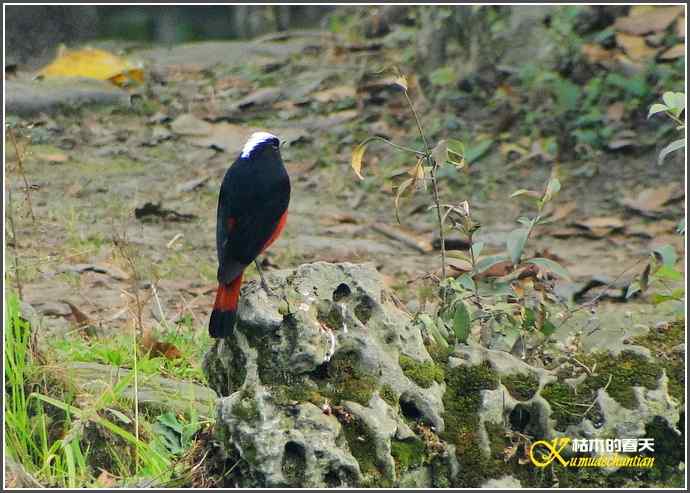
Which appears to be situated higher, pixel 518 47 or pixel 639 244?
pixel 518 47

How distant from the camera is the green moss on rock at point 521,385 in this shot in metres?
3.82

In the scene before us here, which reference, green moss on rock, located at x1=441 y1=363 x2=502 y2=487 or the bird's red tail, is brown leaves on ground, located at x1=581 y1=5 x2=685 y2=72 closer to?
green moss on rock, located at x1=441 y1=363 x2=502 y2=487

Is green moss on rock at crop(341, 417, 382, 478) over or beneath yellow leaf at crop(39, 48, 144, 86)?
over

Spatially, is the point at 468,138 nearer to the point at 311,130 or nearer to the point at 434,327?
Answer: the point at 311,130

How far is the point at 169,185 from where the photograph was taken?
809 centimetres

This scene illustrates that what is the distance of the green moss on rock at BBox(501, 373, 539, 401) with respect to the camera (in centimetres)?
382

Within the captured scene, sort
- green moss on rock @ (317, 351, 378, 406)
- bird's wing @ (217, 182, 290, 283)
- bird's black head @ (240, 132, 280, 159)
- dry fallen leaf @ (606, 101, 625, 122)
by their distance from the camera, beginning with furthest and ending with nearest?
1. dry fallen leaf @ (606, 101, 625, 122)
2. bird's black head @ (240, 132, 280, 159)
3. bird's wing @ (217, 182, 290, 283)
4. green moss on rock @ (317, 351, 378, 406)

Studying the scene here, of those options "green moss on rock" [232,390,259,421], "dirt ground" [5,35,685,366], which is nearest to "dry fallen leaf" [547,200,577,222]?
"dirt ground" [5,35,685,366]

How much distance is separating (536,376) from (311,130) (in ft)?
17.8

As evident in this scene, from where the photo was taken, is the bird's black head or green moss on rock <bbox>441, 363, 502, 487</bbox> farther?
the bird's black head

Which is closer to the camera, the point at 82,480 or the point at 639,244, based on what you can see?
the point at 82,480

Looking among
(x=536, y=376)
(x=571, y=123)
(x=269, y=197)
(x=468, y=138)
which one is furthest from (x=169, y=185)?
(x=536, y=376)

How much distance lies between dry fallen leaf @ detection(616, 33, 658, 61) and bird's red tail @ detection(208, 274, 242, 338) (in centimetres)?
541

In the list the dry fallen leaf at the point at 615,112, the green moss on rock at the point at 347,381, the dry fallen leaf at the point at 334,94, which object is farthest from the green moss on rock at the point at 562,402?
the dry fallen leaf at the point at 334,94
